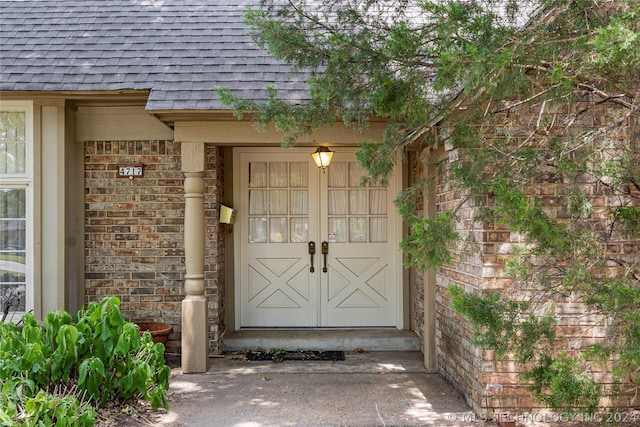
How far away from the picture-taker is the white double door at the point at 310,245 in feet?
23.5

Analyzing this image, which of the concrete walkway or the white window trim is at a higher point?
the white window trim

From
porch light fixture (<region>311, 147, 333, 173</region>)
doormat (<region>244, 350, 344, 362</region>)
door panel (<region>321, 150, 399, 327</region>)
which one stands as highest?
porch light fixture (<region>311, 147, 333, 173</region>)

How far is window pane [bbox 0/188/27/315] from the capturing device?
19.6 ft

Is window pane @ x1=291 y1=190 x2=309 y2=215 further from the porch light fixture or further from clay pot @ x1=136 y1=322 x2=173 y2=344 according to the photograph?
clay pot @ x1=136 y1=322 x2=173 y2=344

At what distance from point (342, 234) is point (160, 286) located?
237cm

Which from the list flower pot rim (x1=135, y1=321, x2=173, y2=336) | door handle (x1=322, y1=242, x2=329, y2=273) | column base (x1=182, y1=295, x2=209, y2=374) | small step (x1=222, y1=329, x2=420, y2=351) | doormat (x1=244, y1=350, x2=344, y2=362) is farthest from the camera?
door handle (x1=322, y1=242, x2=329, y2=273)

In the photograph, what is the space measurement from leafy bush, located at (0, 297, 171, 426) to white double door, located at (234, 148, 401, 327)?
2.75 metres

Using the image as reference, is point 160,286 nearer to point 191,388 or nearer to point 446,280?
point 191,388

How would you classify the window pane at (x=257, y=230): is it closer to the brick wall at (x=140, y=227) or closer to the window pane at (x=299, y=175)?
the window pane at (x=299, y=175)

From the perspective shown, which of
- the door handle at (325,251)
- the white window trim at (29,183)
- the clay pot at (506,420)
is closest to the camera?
the clay pot at (506,420)

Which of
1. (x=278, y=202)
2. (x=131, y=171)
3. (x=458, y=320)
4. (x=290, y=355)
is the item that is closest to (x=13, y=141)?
(x=131, y=171)

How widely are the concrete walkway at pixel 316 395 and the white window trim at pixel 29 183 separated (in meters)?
1.85

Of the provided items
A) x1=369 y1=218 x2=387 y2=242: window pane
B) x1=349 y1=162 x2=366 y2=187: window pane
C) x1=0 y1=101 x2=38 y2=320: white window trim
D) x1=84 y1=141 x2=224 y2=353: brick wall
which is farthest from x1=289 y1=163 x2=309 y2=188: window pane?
x1=0 y1=101 x2=38 y2=320: white window trim

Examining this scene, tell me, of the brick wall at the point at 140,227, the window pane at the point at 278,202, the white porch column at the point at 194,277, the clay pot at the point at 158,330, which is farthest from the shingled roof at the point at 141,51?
the clay pot at the point at 158,330
